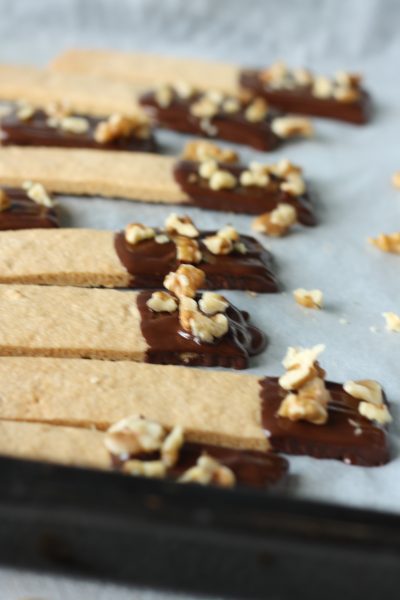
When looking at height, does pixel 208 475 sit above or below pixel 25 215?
above

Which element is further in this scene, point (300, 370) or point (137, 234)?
point (137, 234)

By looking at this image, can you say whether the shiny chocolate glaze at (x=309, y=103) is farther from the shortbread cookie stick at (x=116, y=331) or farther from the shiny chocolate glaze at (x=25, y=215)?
the shortbread cookie stick at (x=116, y=331)

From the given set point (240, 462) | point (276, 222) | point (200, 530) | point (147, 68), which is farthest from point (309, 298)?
point (147, 68)

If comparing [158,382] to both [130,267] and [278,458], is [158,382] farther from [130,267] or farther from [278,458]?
[130,267]

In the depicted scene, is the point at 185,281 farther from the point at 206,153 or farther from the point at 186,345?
the point at 206,153

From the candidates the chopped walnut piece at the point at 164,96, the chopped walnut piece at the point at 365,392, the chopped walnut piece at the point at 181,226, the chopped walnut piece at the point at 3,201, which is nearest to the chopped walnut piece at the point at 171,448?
the chopped walnut piece at the point at 365,392

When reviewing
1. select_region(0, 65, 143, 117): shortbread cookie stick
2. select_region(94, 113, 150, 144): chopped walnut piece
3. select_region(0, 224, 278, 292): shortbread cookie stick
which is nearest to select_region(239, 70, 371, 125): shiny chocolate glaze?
select_region(0, 65, 143, 117): shortbread cookie stick
